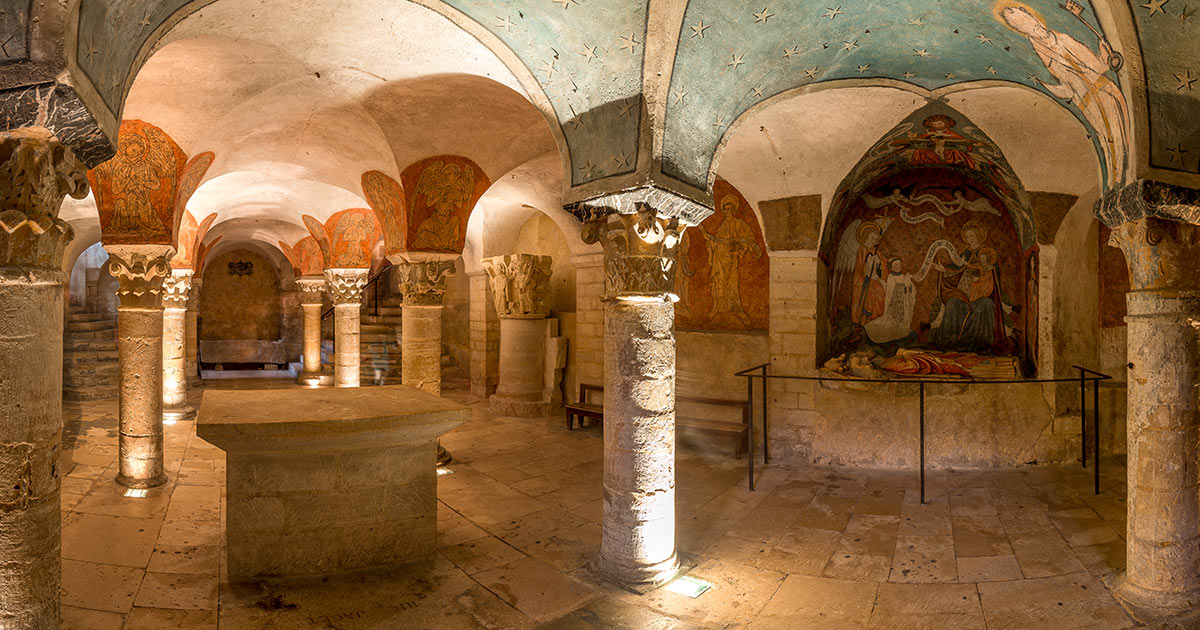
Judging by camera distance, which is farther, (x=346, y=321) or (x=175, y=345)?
(x=346, y=321)

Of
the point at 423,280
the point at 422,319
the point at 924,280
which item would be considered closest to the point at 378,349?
the point at 422,319

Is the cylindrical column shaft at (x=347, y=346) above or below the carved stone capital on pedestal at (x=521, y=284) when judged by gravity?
below

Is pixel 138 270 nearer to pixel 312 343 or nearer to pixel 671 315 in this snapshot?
pixel 671 315

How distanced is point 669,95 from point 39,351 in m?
3.23

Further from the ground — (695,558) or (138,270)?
(138,270)

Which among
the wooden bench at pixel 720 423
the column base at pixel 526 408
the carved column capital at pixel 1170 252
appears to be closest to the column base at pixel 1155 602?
the carved column capital at pixel 1170 252

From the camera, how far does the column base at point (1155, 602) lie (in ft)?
11.7

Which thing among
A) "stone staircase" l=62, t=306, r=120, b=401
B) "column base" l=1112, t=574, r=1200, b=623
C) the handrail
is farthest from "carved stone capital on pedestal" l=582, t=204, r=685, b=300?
the handrail

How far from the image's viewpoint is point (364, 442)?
4.01m

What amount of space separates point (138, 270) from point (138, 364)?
88 centimetres

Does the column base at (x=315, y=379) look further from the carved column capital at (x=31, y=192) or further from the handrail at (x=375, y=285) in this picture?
the carved column capital at (x=31, y=192)

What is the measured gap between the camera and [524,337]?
1032 centimetres

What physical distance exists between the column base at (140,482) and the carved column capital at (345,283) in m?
4.86

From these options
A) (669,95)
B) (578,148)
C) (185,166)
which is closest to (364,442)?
(578,148)
